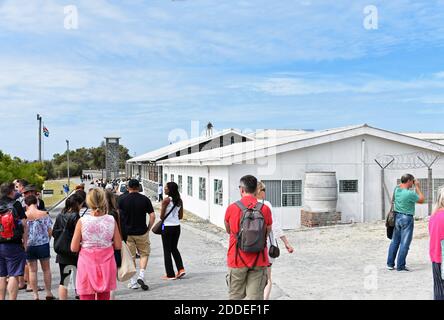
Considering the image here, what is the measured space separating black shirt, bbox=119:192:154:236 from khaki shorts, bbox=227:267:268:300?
9.38ft

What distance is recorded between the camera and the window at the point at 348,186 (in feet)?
59.0

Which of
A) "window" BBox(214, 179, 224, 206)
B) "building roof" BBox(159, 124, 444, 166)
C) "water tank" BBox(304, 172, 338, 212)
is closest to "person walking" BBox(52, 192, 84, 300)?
"building roof" BBox(159, 124, 444, 166)

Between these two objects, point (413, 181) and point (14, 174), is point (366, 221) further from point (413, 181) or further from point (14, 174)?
point (14, 174)

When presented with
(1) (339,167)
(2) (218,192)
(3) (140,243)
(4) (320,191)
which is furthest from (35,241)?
(1) (339,167)

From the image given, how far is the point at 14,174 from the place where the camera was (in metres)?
20.4

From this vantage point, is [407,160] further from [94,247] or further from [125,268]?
[94,247]

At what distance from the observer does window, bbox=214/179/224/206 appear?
60.8 ft

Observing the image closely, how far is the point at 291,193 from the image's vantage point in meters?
17.5

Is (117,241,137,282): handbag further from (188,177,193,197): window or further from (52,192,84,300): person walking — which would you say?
(188,177,193,197): window

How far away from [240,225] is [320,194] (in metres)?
12.1

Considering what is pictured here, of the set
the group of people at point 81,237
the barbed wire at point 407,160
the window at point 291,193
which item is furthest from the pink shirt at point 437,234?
the barbed wire at point 407,160

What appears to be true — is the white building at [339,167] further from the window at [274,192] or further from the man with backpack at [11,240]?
the man with backpack at [11,240]

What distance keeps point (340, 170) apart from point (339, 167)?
0.38 feet
